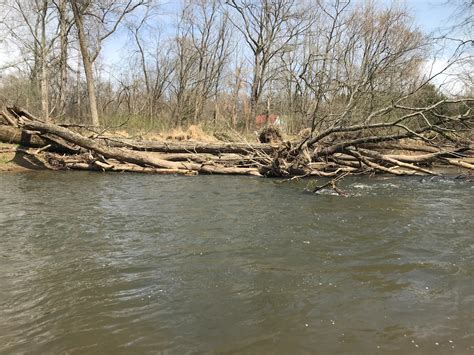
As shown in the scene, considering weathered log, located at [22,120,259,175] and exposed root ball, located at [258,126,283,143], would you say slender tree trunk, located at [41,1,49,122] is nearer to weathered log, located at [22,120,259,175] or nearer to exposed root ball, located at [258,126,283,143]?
weathered log, located at [22,120,259,175]

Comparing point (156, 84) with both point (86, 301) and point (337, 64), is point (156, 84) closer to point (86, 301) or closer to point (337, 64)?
point (337, 64)

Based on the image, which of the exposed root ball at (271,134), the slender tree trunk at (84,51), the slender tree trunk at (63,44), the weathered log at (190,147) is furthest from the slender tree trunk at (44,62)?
the exposed root ball at (271,134)

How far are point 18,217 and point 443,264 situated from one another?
7.23 m

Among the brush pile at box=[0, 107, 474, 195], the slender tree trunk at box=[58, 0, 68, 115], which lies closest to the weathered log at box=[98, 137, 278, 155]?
the brush pile at box=[0, 107, 474, 195]

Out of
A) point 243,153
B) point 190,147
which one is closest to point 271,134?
point 243,153

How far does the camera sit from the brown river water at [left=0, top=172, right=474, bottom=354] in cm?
379

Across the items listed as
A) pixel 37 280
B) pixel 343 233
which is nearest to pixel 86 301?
pixel 37 280

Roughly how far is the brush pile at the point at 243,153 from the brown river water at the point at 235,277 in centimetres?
519

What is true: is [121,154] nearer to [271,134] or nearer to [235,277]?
[271,134]

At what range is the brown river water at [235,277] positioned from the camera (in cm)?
379

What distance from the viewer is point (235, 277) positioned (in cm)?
528

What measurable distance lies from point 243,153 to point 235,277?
1188cm

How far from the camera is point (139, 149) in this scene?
17.5 m

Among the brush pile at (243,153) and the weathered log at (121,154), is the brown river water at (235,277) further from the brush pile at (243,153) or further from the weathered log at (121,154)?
the weathered log at (121,154)
